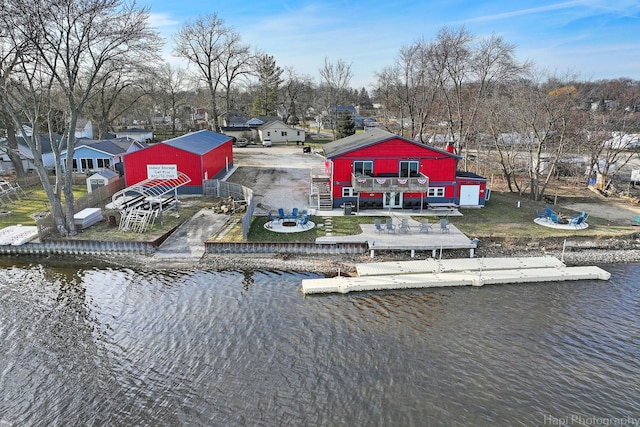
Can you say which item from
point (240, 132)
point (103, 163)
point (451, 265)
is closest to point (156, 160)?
point (103, 163)

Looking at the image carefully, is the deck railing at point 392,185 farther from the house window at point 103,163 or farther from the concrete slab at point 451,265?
the house window at point 103,163

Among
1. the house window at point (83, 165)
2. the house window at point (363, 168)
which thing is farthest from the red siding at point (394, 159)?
the house window at point (83, 165)

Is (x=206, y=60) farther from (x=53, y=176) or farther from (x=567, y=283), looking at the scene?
(x=567, y=283)

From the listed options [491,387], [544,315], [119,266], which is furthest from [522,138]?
[119,266]

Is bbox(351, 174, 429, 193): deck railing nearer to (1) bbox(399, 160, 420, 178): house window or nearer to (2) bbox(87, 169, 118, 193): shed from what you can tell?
(1) bbox(399, 160, 420, 178): house window

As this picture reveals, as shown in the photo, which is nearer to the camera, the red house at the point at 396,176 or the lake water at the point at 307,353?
the lake water at the point at 307,353

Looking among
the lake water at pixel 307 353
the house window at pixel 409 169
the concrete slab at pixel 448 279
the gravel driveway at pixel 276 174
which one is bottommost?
the lake water at pixel 307 353

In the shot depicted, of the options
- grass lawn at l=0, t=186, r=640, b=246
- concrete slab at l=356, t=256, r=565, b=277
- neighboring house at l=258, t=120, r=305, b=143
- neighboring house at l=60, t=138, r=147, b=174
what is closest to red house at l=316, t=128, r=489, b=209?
grass lawn at l=0, t=186, r=640, b=246
